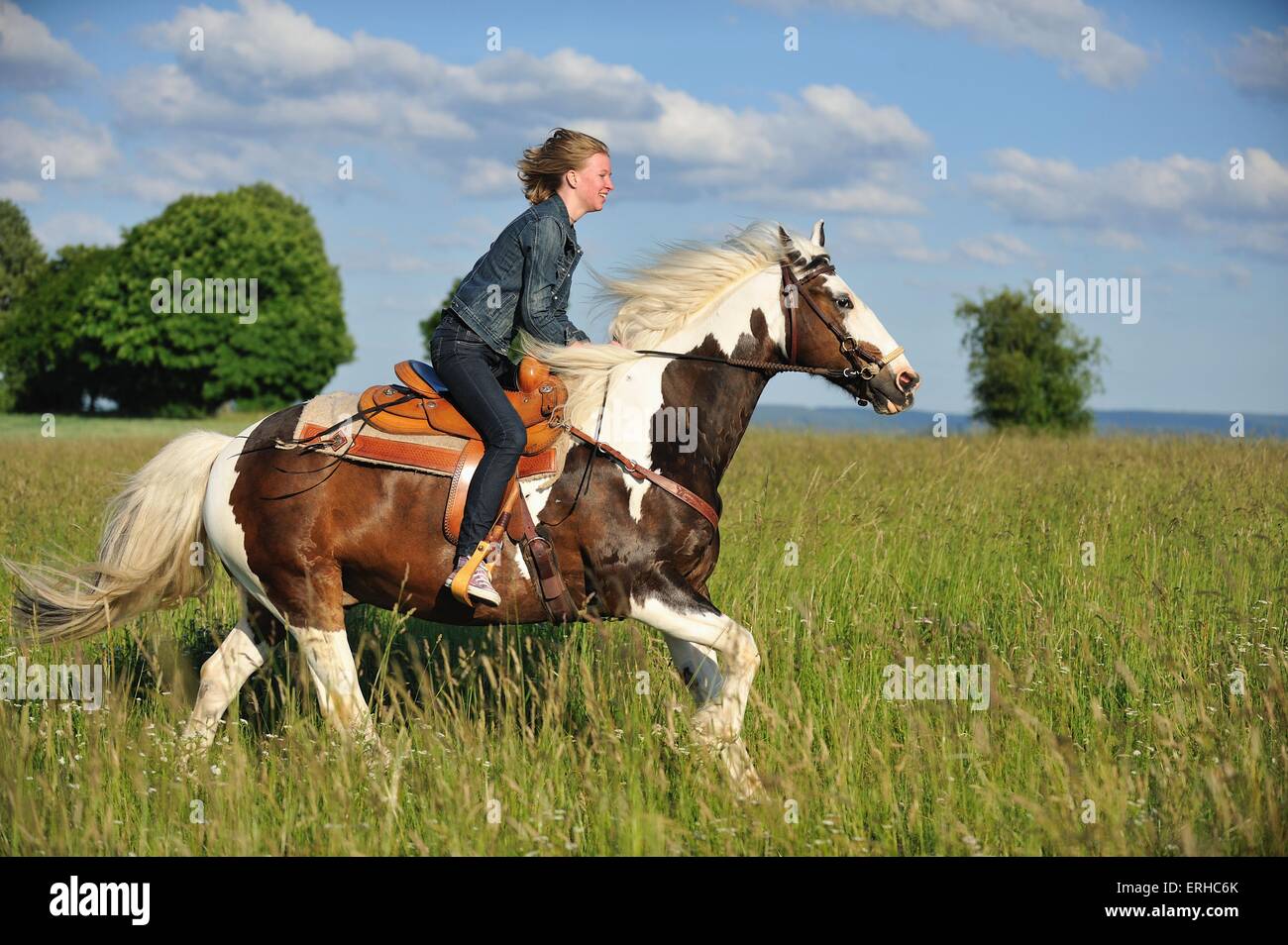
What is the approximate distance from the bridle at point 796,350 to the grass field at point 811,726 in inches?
46.7

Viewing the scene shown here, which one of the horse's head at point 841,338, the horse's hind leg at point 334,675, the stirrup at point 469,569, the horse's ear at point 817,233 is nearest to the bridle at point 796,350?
the horse's head at point 841,338

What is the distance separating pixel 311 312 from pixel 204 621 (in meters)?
58.2

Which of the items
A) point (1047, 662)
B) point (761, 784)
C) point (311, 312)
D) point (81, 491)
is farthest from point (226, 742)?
point (311, 312)

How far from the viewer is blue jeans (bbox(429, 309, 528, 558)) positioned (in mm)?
4758

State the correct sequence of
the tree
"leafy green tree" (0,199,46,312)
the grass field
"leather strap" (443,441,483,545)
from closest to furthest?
the grass field, "leather strap" (443,441,483,545), the tree, "leafy green tree" (0,199,46,312)

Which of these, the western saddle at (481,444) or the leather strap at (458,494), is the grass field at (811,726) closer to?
the western saddle at (481,444)

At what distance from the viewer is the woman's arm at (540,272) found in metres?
4.93

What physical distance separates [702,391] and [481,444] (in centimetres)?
107

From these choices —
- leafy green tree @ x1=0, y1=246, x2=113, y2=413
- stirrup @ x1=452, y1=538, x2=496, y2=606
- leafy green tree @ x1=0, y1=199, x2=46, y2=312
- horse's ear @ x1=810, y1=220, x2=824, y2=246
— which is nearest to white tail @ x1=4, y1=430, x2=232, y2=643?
stirrup @ x1=452, y1=538, x2=496, y2=606

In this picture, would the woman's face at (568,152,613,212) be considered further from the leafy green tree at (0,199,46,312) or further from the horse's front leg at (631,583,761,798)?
the leafy green tree at (0,199,46,312)

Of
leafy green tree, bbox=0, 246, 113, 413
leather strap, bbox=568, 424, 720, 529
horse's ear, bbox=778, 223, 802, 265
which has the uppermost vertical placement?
leafy green tree, bbox=0, 246, 113, 413
